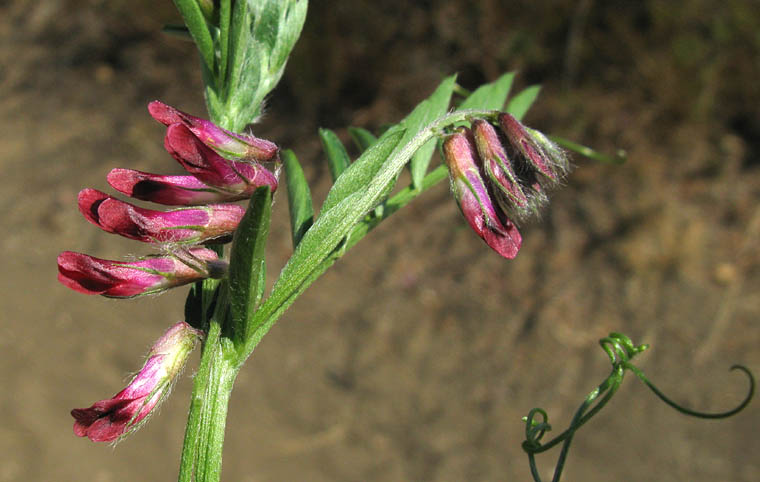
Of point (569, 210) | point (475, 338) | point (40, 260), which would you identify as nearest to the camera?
point (475, 338)

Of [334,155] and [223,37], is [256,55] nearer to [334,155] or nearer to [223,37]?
[223,37]

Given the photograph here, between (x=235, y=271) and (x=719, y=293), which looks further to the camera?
(x=719, y=293)

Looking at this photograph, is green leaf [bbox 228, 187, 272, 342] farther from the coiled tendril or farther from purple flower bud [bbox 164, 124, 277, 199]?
the coiled tendril

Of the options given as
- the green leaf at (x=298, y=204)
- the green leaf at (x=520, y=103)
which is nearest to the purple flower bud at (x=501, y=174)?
the green leaf at (x=298, y=204)

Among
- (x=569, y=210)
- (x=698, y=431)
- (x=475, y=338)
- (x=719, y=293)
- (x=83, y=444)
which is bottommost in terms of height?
A: (x=698, y=431)

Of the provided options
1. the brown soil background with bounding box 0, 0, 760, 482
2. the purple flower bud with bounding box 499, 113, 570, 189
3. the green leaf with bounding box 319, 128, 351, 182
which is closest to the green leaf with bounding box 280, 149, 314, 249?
the green leaf with bounding box 319, 128, 351, 182

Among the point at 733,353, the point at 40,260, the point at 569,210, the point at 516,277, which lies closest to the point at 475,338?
the point at 516,277

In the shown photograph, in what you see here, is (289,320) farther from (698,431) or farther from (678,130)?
(678,130)

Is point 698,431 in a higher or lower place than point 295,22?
lower

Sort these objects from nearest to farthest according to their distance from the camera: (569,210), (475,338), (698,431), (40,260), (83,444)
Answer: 1. (698,431)
2. (83,444)
3. (475,338)
4. (569,210)
5. (40,260)
